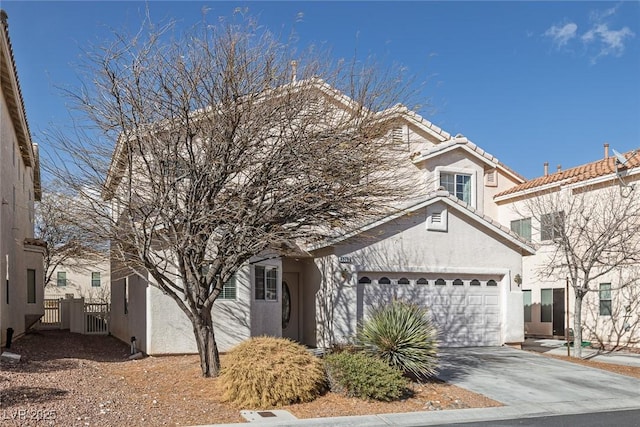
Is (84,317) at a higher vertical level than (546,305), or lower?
lower

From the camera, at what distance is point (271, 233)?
1146 cm

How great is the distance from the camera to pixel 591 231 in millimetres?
18406

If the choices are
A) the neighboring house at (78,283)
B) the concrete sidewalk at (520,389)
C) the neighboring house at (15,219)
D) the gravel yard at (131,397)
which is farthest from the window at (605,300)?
the neighboring house at (78,283)

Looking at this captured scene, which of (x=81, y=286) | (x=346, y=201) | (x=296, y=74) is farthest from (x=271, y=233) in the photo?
(x=81, y=286)

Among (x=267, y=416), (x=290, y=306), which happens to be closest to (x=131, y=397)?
(x=267, y=416)

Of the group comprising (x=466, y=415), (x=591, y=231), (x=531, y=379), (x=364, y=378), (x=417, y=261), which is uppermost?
(x=591, y=231)

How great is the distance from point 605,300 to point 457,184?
6.85 m

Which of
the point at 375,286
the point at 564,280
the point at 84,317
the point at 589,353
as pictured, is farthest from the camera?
the point at 84,317

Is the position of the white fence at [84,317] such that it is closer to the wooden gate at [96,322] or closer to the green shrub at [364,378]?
the wooden gate at [96,322]

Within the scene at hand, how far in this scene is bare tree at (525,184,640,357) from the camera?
17.3m

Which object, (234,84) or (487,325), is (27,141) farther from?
(487,325)

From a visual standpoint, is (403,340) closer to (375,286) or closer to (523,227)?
(375,286)

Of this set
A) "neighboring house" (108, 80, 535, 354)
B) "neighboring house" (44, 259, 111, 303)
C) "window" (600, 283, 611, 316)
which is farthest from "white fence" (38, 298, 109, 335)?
"window" (600, 283, 611, 316)

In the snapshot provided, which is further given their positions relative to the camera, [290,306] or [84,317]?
[84,317]
